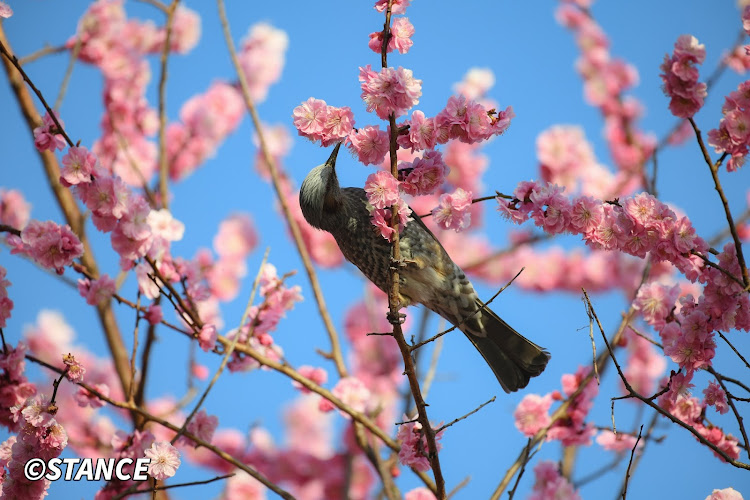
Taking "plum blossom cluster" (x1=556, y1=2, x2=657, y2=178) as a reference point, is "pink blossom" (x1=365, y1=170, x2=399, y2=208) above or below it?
below

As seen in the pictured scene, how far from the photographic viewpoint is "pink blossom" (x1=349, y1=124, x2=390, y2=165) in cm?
216

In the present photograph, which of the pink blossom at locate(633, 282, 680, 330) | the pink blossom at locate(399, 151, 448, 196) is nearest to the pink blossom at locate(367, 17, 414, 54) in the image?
the pink blossom at locate(399, 151, 448, 196)

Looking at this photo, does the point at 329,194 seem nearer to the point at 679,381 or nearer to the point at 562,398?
the point at 562,398

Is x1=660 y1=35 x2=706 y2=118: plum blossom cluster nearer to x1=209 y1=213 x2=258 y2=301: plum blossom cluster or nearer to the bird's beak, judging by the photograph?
the bird's beak

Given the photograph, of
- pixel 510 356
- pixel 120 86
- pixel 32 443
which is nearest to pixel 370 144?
pixel 32 443

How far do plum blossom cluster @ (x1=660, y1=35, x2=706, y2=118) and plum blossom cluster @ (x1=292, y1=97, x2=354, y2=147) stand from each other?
41.9 inches

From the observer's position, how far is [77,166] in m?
2.57

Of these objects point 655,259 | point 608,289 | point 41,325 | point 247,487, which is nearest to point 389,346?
point 247,487

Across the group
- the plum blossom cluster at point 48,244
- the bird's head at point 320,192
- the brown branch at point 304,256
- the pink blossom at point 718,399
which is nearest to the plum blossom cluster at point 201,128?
the brown branch at point 304,256

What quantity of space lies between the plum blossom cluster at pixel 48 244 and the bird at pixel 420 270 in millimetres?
1186

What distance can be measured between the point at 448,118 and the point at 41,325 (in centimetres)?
581

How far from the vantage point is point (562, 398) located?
333 centimetres

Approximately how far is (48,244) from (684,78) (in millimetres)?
2250

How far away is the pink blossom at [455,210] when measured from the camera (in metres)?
2.35
